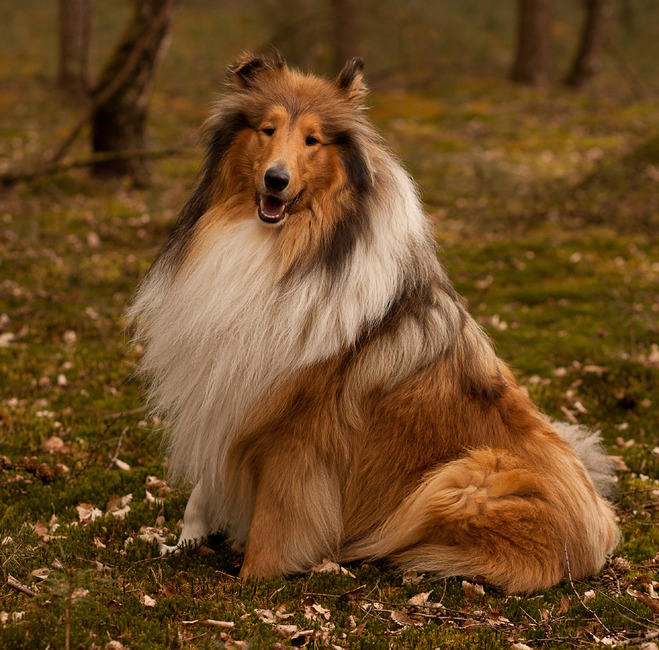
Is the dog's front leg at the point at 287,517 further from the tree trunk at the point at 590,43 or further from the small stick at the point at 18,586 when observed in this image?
the tree trunk at the point at 590,43

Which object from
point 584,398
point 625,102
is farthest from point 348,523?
point 625,102

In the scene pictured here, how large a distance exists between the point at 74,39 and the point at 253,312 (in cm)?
1624

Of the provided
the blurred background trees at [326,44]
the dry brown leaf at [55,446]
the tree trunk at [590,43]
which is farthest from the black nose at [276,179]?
the tree trunk at [590,43]

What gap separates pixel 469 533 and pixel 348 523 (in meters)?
0.63

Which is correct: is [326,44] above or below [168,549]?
above

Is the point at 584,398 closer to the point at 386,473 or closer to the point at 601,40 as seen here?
the point at 386,473

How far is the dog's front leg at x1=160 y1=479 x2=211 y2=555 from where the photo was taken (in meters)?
3.98

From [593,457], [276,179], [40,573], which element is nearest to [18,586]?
[40,573]

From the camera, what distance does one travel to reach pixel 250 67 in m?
3.88

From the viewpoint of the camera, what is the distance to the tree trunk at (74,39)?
16719 millimetres

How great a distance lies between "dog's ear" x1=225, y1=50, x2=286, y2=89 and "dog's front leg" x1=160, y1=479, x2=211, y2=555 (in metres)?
2.10

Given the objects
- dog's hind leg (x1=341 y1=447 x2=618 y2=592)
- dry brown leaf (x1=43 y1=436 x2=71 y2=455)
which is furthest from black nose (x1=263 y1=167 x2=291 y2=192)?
dry brown leaf (x1=43 y1=436 x2=71 y2=455)

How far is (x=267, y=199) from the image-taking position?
11.8 ft

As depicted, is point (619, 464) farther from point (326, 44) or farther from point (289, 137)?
point (326, 44)
